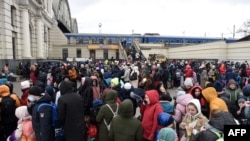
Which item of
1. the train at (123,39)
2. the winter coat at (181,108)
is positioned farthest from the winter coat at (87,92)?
the train at (123,39)

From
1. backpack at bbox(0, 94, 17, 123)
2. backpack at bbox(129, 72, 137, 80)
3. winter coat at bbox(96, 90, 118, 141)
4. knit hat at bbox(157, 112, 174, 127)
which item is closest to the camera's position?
knit hat at bbox(157, 112, 174, 127)

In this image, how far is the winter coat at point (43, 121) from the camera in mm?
4859

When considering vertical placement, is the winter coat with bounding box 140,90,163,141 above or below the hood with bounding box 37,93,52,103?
below

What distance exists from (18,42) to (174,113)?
2330 cm

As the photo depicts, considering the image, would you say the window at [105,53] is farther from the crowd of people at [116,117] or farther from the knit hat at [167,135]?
the knit hat at [167,135]

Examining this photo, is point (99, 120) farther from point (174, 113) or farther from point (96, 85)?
point (96, 85)

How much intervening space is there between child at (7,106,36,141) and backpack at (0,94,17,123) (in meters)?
0.57

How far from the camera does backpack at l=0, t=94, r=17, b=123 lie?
586 cm

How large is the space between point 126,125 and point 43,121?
1448 millimetres

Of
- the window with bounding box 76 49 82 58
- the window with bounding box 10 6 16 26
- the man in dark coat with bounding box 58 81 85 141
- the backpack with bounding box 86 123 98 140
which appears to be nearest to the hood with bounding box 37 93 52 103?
the man in dark coat with bounding box 58 81 85 141

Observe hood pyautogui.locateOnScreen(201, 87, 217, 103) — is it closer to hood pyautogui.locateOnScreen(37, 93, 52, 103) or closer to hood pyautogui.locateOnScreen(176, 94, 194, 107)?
hood pyautogui.locateOnScreen(176, 94, 194, 107)

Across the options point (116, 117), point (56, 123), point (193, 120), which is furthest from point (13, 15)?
point (193, 120)

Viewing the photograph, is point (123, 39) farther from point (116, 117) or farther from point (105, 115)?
point (116, 117)

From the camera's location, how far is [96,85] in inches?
311
